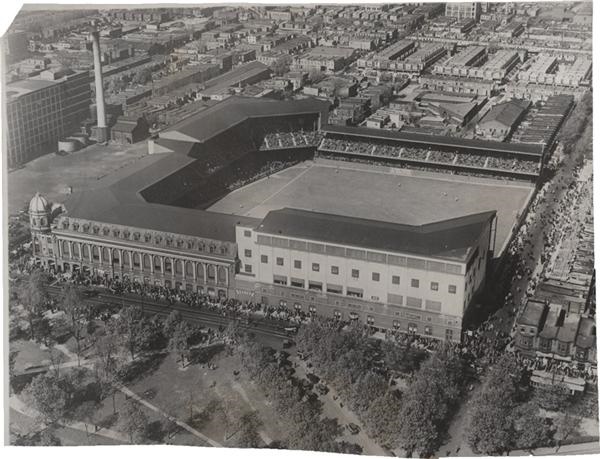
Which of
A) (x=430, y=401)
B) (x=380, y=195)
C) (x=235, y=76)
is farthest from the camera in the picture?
(x=235, y=76)

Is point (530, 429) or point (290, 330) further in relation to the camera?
point (290, 330)

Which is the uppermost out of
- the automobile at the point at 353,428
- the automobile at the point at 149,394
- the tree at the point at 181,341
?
the tree at the point at 181,341

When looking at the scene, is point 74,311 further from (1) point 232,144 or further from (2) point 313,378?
(1) point 232,144

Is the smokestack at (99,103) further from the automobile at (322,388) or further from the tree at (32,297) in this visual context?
the automobile at (322,388)

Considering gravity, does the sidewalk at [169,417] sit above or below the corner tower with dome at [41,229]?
below

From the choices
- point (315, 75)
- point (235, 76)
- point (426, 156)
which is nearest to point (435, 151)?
point (426, 156)

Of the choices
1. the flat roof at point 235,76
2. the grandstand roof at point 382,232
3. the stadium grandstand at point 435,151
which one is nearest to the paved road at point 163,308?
the grandstand roof at point 382,232

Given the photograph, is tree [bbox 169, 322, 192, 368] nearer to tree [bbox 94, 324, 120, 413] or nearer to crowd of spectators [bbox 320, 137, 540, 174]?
tree [bbox 94, 324, 120, 413]
